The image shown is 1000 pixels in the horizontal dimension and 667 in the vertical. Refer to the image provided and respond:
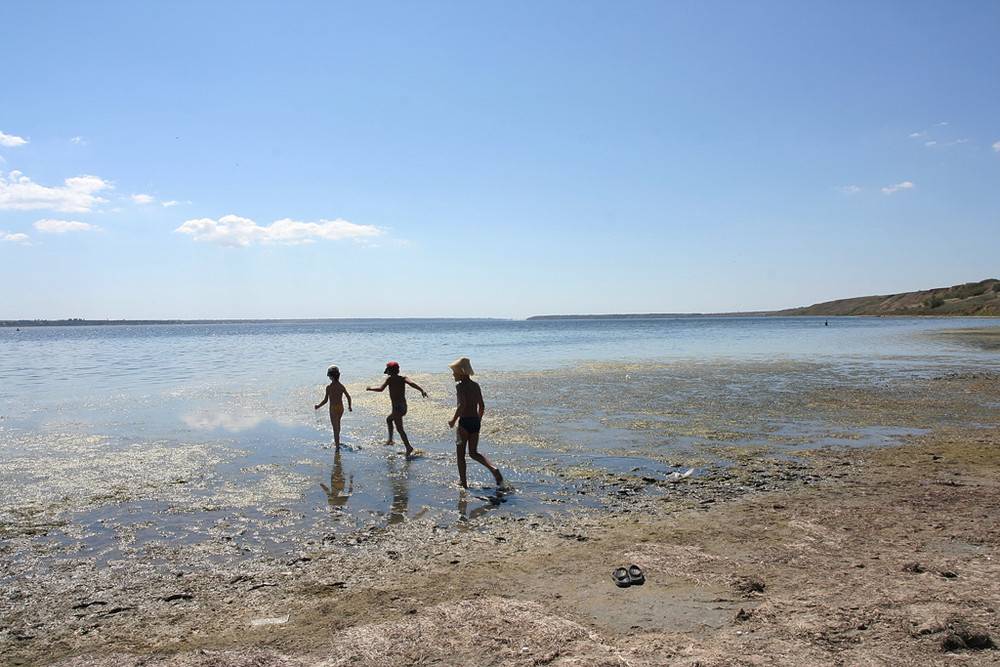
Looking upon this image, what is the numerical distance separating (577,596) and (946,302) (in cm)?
15657

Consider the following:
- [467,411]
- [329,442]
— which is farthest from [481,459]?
[329,442]

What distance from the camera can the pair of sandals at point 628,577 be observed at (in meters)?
5.04

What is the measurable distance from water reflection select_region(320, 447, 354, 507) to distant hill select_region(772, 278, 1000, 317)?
12366cm

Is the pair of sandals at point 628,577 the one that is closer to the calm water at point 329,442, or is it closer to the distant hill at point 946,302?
the calm water at point 329,442

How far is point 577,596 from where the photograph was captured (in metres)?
4.84

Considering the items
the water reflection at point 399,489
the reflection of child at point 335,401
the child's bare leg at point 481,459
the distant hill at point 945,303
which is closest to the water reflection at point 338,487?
the water reflection at point 399,489

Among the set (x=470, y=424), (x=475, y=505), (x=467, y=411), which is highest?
(x=467, y=411)

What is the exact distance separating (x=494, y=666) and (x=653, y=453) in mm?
7079

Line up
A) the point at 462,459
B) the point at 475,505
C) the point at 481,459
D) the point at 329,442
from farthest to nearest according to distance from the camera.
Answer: the point at 329,442 < the point at 481,459 < the point at 462,459 < the point at 475,505

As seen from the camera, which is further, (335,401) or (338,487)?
(335,401)

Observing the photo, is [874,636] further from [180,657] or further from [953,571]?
[180,657]

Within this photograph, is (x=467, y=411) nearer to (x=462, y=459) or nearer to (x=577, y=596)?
(x=462, y=459)

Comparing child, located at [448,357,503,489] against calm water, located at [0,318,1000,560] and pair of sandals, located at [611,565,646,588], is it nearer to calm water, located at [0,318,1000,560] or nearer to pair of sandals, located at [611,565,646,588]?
calm water, located at [0,318,1000,560]

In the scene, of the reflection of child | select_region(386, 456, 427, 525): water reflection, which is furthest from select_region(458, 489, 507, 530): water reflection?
the reflection of child
